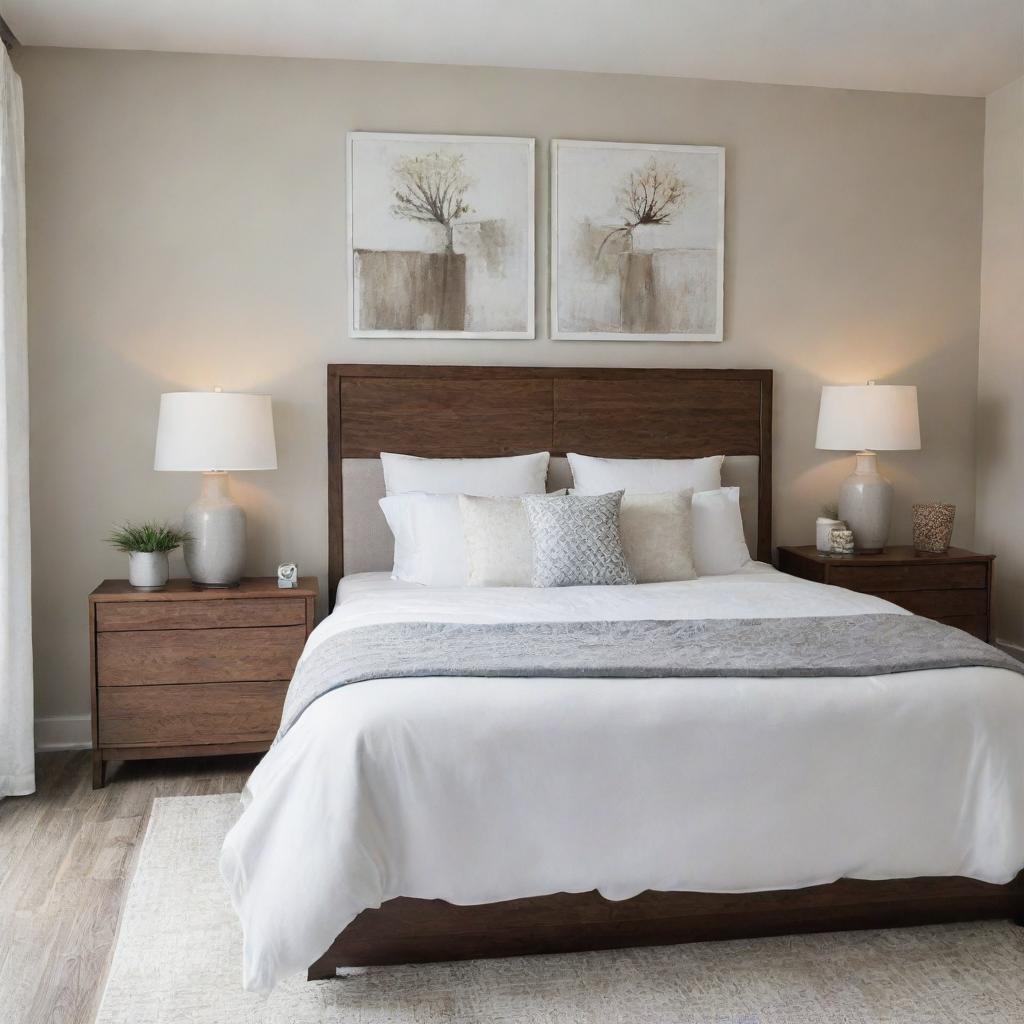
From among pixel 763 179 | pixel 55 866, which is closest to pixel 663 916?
pixel 55 866

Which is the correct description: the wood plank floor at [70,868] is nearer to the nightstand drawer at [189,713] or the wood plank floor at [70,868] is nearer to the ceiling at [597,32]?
the nightstand drawer at [189,713]

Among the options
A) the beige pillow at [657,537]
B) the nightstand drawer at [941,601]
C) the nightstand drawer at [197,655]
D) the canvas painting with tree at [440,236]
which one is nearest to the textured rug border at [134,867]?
the nightstand drawer at [197,655]

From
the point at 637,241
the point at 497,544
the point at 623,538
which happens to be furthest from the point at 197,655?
the point at 637,241

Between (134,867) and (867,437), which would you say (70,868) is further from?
(867,437)

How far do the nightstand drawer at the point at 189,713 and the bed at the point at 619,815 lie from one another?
1.38 m

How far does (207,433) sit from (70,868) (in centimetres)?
150

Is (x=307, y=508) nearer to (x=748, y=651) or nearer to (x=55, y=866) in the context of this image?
(x=55, y=866)

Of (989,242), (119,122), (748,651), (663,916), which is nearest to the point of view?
(663,916)

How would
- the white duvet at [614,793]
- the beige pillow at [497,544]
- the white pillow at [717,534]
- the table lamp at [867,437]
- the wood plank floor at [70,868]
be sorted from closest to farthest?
the white duvet at [614,793]
the wood plank floor at [70,868]
the beige pillow at [497,544]
the white pillow at [717,534]
the table lamp at [867,437]

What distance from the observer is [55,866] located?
2816 mm

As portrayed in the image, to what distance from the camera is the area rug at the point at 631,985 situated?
2.06 meters

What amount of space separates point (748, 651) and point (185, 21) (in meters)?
2.99

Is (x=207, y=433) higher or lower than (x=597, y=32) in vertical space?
lower

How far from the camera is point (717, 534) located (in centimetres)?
380
